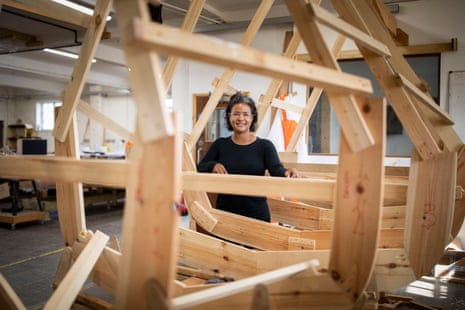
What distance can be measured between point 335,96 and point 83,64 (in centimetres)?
122

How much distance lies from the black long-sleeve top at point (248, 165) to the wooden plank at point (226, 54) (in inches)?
62.1

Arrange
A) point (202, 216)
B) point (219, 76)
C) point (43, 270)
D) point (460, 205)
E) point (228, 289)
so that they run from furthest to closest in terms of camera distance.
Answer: point (219, 76), point (43, 270), point (202, 216), point (460, 205), point (228, 289)

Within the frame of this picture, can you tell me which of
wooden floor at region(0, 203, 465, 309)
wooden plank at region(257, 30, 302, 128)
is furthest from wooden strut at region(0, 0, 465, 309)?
wooden plank at region(257, 30, 302, 128)

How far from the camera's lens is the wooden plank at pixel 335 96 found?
143cm

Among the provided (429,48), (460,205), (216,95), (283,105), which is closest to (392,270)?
(460,205)

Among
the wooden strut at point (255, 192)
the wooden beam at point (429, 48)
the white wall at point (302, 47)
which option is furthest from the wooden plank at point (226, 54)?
the white wall at point (302, 47)

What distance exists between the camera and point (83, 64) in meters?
A: 1.99

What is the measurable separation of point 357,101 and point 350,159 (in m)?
0.21

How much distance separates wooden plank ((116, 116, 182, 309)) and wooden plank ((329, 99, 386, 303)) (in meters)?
0.71

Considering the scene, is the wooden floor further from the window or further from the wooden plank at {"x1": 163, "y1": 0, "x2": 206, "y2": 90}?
the window

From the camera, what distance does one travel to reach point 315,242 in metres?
2.38

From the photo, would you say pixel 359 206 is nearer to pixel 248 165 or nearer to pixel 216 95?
pixel 248 165

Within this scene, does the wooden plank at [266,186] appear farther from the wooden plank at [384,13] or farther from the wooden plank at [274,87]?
the wooden plank at [274,87]

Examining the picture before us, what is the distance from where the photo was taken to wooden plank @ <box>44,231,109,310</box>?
5.41 feet
